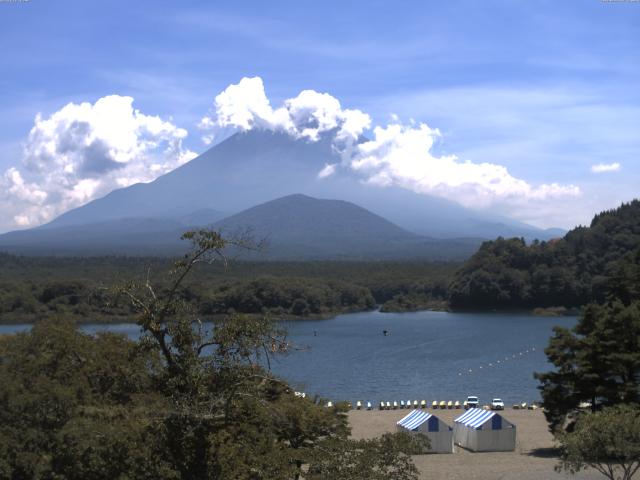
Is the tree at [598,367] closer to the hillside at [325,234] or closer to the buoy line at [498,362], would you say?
the buoy line at [498,362]

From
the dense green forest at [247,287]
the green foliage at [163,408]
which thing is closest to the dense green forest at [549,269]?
the dense green forest at [247,287]

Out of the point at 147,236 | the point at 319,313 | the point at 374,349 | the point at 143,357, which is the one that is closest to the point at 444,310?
the point at 319,313

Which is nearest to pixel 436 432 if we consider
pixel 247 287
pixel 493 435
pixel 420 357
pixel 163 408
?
pixel 493 435

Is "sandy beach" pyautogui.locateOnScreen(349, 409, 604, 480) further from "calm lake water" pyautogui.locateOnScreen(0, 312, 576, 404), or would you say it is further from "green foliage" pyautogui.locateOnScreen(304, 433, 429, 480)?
"green foliage" pyautogui.locateOnScreen(304, 433, 429, 480)

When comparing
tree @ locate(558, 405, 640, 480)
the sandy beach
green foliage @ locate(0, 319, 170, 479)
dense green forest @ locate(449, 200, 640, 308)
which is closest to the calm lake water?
the sandy beach

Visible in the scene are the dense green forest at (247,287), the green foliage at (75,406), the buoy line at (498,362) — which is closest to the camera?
the green foliage at (75,406)
